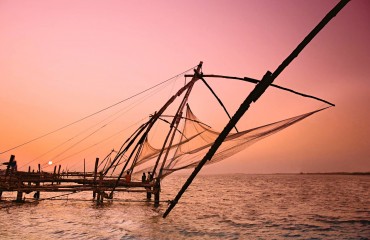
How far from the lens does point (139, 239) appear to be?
8.26 meters

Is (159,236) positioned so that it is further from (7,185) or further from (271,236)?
(7,185)

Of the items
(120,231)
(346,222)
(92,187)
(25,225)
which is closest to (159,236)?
(120,231)

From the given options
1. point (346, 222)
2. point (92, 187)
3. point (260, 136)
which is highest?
point (260, 136)

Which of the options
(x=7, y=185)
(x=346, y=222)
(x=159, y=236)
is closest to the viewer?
(x=159, y=236)

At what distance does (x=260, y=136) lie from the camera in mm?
7988

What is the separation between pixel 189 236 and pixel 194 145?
168 inches

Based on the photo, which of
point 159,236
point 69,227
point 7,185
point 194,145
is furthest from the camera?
point 7,185

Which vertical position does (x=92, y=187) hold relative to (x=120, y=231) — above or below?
above

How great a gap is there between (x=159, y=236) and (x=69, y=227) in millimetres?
3319

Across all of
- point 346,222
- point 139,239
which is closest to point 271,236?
point 139,239

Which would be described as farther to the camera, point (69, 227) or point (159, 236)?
point (69, 227)

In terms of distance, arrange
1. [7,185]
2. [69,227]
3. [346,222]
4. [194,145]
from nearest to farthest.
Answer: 1. [69,227]
2. [194,145]
3. [346,222]
4. [7,185]

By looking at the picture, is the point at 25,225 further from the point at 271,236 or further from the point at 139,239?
the point at 271,236

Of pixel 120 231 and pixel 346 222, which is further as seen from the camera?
pixel 346 222
